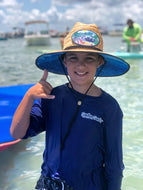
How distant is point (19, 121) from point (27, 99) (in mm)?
125

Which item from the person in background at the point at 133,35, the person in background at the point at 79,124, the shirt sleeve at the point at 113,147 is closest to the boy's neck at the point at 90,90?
the person in background at the point at 79,124

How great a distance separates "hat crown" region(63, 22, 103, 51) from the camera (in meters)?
1.32

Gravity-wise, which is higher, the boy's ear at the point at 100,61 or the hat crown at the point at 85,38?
the hat crown at the point at 85,38

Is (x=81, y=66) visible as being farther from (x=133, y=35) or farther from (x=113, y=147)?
(x=133, y=35)

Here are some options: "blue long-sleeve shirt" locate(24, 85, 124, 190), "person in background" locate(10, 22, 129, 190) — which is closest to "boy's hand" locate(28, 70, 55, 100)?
"person in background" locate(10, 22, 129, 190)

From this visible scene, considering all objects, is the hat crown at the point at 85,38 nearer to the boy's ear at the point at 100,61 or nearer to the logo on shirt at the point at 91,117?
the boy's ear at the point at 100,61

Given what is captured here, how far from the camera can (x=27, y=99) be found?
1.28 metres

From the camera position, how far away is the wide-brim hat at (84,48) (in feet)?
4.33

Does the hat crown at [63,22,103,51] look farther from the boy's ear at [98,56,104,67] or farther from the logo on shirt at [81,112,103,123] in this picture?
the logo on shirt at [81,112,103,123]

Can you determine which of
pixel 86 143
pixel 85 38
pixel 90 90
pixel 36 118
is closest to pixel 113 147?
pixel 86 143

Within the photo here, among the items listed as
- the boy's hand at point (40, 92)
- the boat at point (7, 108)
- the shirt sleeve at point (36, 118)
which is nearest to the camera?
the boy's hand at point (40, 92)

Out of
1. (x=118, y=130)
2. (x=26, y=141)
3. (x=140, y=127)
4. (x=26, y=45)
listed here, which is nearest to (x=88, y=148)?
(x=118, y=130)

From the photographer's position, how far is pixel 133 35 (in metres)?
12.3

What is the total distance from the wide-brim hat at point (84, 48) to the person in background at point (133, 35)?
11240 mm
